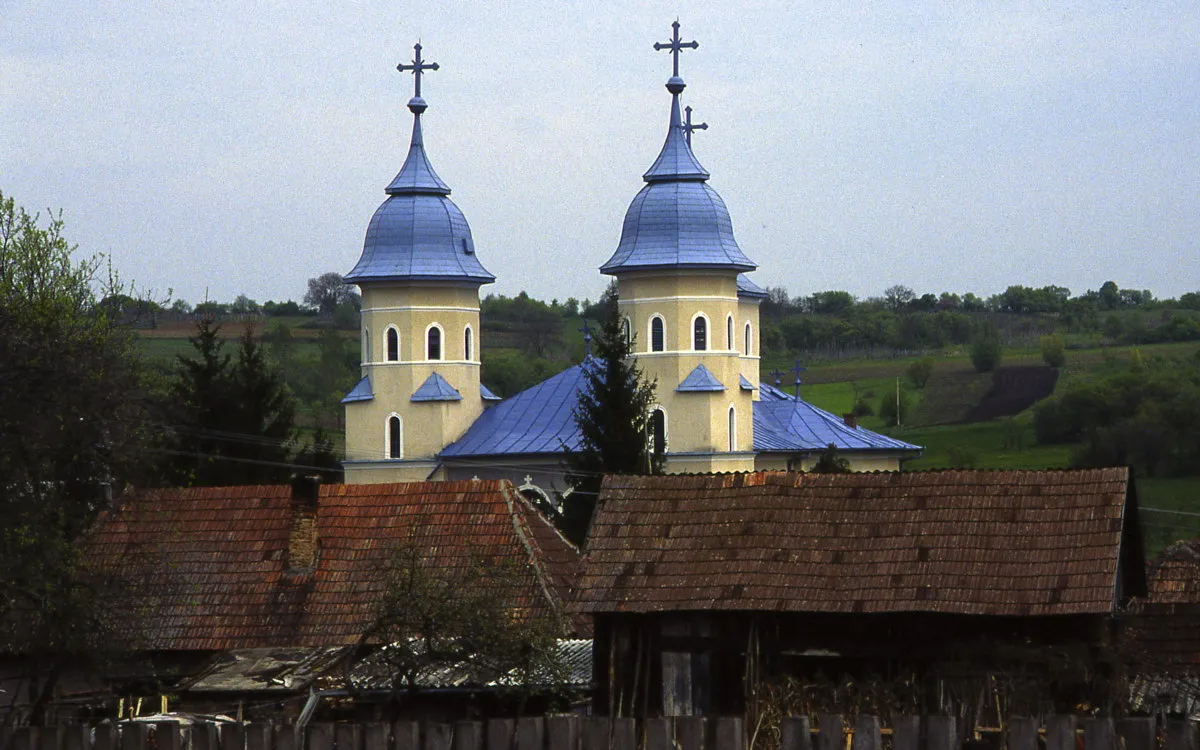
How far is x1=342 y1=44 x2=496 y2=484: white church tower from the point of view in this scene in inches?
2505

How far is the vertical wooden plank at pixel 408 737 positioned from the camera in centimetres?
1513

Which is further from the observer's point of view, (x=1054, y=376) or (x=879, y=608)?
(x=1054, y=376)

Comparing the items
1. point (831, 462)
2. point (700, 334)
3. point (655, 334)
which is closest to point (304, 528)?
point (831, 462)

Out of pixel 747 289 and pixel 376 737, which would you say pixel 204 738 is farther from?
pixel 747 289

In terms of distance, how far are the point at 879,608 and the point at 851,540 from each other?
117 centimetres

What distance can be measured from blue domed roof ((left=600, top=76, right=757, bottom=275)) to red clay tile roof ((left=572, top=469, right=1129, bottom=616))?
36.3m

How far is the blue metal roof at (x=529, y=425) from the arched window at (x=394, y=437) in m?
1.28

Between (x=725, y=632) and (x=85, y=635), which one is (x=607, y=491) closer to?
(x=725, y=632)

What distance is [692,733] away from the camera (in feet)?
48.1

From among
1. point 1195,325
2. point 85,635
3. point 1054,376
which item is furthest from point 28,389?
point 1195,325

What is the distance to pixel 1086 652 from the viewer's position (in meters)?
22.1

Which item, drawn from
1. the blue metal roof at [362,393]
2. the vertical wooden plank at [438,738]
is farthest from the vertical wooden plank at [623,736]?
the blue metal roof at [362,393]

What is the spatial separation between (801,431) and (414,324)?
11.2m

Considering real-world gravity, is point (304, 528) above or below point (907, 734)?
above
